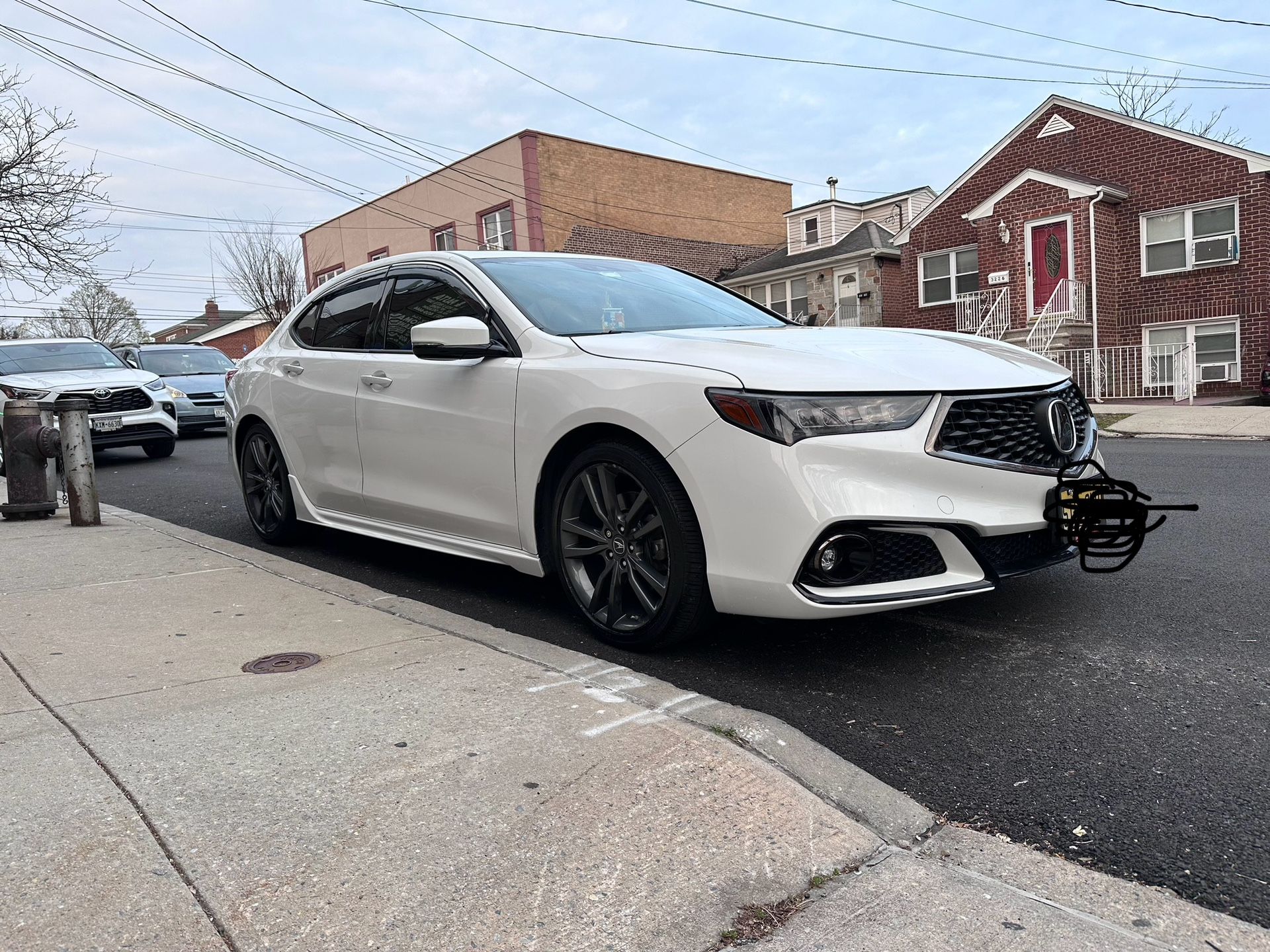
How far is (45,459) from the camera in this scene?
24.4 ft

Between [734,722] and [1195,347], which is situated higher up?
[1195,347]

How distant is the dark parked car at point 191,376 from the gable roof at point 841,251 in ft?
61.5

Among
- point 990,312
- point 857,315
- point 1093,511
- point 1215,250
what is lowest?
point 1093,511

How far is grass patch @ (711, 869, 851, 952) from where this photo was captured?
200cm

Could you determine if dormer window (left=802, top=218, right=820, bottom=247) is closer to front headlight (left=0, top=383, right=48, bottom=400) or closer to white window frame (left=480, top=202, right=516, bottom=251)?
white window frame (left=480, top=202, right=516, bottom=251)

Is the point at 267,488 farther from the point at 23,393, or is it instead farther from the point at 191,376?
the point at 191,376

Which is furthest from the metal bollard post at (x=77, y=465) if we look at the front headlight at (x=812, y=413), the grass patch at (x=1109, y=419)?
the grass patch at (x=1109, y=419)

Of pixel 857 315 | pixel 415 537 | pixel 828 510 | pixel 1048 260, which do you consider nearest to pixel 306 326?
pixel 415 537

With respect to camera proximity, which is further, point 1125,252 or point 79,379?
point 1125,252

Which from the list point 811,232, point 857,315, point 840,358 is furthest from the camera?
point 811,232

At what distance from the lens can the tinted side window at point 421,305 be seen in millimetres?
4602

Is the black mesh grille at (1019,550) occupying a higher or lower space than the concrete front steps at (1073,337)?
lower

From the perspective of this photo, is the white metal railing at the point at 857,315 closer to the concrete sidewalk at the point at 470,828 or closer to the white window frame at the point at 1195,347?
the white window frame at the point at 1195,347

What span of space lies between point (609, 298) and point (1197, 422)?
41.4ft
